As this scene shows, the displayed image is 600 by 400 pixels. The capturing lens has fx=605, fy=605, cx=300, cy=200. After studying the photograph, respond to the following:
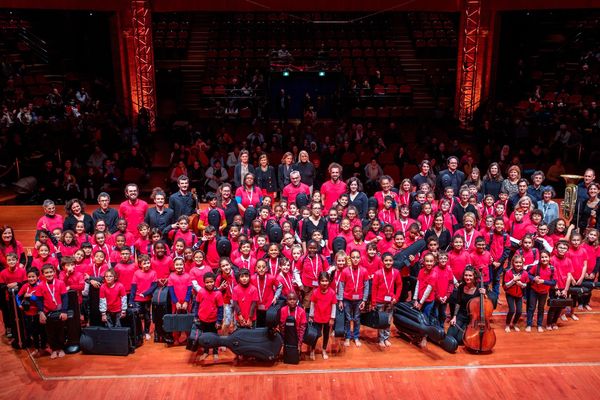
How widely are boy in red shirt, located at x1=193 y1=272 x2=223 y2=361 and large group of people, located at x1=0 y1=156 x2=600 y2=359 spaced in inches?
Answer: 0.6

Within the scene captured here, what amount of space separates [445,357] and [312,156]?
6.35 m

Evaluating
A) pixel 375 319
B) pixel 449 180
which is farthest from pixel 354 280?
pixel 449 180

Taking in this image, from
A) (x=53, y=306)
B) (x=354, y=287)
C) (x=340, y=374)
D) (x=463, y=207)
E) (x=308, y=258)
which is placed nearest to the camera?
(x=340, y=374)

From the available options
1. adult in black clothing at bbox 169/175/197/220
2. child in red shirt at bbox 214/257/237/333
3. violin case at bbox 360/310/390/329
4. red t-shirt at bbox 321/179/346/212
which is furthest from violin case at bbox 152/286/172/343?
red t-shirt at bbox 321/179/346/212

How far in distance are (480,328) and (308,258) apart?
1949 mm

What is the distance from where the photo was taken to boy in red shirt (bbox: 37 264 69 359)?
625 centimetres

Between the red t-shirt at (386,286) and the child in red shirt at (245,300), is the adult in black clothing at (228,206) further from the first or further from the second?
the red t-shirt at (386,286)

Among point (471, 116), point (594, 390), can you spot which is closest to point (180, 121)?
point (471, 116)

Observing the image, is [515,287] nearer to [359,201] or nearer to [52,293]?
[359,201]

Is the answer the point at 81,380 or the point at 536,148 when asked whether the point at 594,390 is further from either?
the point at 536,148

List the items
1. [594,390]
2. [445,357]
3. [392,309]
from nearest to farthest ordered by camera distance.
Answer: [594,390] → [445,357] → [392,309]

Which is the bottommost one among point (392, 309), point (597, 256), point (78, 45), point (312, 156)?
point (392, 309)

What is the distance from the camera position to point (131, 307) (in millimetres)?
6465

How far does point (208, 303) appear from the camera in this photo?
20.6 ft
